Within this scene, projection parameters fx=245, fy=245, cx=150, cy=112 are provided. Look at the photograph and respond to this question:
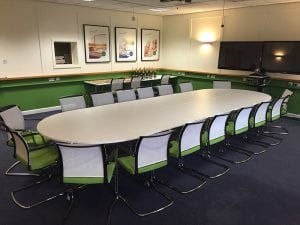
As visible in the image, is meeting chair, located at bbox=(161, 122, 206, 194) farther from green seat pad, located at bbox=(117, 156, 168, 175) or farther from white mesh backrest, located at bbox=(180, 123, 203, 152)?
green seat pad, located at bbox=(117, 156, 168, 175)

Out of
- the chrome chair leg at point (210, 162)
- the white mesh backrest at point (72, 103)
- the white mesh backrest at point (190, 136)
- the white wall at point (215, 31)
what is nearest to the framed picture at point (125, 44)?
the white wall at point (215, 31)

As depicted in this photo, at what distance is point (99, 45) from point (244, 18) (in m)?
3.94

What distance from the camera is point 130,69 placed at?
7.79 metres

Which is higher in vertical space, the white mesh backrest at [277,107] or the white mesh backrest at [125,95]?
the white mesh backrest at [125,95]

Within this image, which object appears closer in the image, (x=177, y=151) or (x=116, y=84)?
(x=177, y=151)

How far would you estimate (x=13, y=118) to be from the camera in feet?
11.3

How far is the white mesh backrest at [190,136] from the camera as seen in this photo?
2.80 m

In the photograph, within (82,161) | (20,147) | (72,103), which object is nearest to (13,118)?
(72,103)

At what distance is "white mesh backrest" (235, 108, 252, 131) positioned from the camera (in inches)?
143

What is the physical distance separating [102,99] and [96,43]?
9.99 feet

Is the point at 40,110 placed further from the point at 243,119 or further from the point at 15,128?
the point at 243,119

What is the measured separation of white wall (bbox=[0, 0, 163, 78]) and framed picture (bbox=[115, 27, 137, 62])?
287 millimetres

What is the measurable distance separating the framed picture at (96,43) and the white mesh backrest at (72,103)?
3.12m

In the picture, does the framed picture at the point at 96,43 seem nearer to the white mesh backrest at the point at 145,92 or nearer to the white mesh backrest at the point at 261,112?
the white mesh backrest at the point at 145,92
